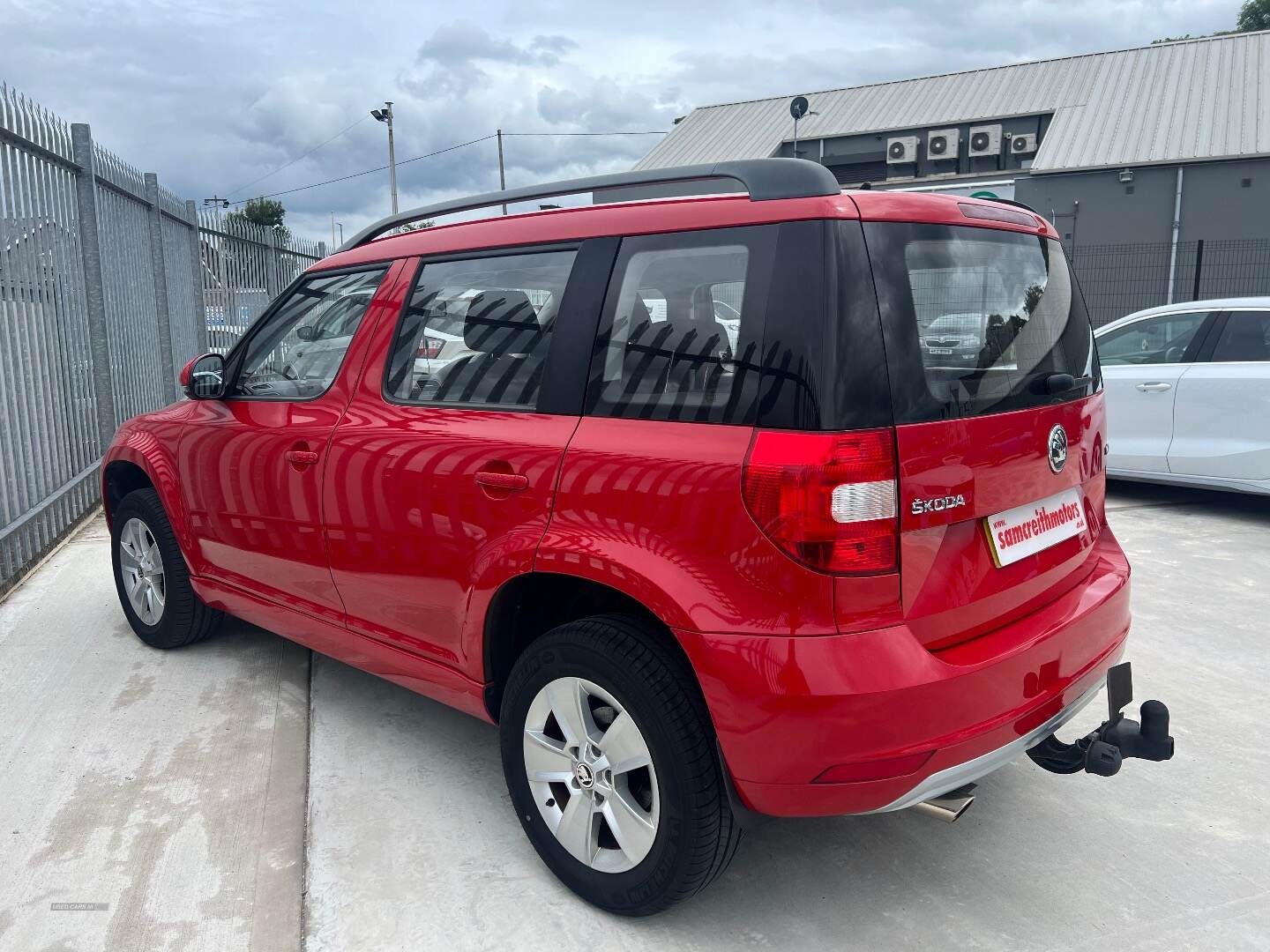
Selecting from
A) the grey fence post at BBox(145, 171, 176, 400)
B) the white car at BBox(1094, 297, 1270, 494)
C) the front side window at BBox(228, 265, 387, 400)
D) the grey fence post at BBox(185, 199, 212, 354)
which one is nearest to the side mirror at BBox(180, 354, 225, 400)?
the front side window at BBox(228, 265, 387, 400)

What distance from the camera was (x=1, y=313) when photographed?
17.6ft

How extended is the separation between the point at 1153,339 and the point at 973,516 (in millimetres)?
5796

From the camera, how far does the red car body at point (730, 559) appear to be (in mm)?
2094

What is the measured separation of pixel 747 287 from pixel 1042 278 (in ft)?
3.36

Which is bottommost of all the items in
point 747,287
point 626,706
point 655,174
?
point 626,706

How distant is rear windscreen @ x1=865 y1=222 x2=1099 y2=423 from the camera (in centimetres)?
217

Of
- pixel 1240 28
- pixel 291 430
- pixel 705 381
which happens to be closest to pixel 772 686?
pixel 705 381

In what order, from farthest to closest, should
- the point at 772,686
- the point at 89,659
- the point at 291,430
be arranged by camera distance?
the point at 89,659 < the point at 291,430 < the point at 772,686

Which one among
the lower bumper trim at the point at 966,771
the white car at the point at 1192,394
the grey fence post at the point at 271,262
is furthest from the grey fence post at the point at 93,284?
the white car at the point at 1192,394

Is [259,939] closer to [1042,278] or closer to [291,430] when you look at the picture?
[291,430]

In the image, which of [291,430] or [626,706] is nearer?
[626,706]

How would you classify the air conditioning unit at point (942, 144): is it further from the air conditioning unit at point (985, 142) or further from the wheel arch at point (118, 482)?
the wheel arch at point (118, 482)

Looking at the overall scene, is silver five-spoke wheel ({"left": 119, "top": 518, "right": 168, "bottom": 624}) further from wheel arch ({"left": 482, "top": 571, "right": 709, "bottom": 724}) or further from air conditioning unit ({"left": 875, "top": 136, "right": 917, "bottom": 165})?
air conditioning unit ({"left": 875, "top": 136, "right": 917, "bottom": 165})

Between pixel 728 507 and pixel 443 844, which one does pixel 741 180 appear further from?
pixel 443 844
